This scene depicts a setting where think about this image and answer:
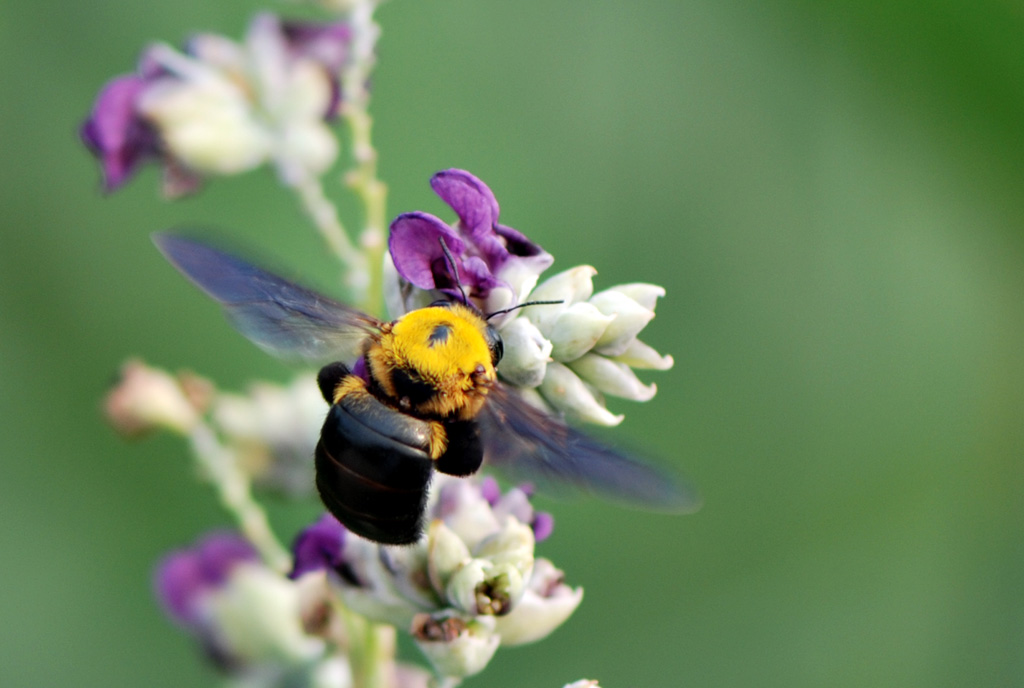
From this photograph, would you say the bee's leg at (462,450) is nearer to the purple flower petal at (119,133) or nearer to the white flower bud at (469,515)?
the white flower bud at (469,515)

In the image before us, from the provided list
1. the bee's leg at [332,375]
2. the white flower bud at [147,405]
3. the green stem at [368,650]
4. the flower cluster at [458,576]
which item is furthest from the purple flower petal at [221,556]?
the bee's leg at [332,375]

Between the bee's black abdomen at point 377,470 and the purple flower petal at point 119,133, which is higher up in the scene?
the purple flower petal at point 119,133

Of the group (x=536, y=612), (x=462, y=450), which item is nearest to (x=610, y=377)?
(x=462, y=450)

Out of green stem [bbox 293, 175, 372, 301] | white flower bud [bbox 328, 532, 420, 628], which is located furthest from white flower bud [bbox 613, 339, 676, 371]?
green stem [bbox 293, 175, 372, 301]

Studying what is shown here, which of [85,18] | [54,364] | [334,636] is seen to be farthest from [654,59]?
[334,636]

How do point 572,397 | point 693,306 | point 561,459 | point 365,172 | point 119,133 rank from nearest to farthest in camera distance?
point 561,459 < point 572,397 < point 365,172 < point 119,133 < point 693,306

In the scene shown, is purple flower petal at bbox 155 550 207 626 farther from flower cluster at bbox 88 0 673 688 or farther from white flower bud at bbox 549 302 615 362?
white flower bud at bbox 549 302 615 362

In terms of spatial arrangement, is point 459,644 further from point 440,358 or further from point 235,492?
point 235,492
